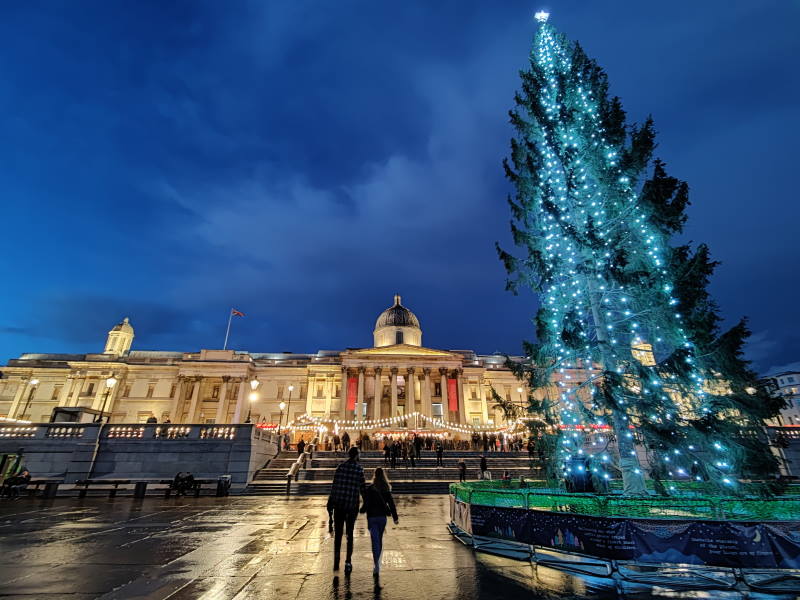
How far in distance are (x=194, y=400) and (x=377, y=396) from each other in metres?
27.3

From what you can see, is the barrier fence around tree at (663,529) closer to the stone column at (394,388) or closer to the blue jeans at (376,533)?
the blue jeans at (376,533)

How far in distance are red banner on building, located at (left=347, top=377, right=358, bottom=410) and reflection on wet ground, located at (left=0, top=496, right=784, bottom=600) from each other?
40317 mm

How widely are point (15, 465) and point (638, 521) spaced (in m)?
29.3

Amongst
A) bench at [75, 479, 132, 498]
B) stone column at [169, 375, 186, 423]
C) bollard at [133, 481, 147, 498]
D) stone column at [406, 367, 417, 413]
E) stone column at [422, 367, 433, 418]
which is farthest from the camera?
stone column at [169, 375, 186, 423]

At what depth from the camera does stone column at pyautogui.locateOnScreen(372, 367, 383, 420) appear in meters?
51.8

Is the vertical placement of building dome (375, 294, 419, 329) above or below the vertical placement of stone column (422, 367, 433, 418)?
above

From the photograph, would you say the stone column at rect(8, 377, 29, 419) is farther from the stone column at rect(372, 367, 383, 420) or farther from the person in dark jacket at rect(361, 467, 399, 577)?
A: the person in dark jacket at rect(361, 467, 399, 577)

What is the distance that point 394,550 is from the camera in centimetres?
812

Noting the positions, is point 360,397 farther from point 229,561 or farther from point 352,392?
point 229,561

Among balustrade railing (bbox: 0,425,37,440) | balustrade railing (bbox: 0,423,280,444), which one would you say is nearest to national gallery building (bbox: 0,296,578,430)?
balustrade railing (bbox: 0,423,280,444)

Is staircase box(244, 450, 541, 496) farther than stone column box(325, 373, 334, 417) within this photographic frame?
No

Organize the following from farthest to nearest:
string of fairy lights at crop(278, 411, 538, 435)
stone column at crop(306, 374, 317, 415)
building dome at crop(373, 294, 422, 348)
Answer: building dome at crop(373, 294, 422, 348)
stone column at crop(306, 374, 317, 415)
string of fairy lights at crop(278, 411, 538, 435)

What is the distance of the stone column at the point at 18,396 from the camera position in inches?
2285

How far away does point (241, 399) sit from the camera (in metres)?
57.4
